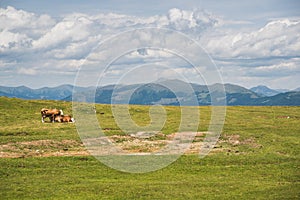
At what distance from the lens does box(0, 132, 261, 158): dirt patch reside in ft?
168

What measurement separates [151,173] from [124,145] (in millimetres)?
15512

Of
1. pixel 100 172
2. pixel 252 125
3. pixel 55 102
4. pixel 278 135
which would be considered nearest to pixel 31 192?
pixel 100 172

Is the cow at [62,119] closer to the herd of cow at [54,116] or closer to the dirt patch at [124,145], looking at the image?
the herd of cow at [54,116]

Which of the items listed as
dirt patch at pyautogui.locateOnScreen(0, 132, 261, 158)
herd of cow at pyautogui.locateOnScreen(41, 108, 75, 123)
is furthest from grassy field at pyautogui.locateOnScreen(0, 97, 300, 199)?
herd of cow at pyautogui.locateOnScreen(41, 108, 75, 123)

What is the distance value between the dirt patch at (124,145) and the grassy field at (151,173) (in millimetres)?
123

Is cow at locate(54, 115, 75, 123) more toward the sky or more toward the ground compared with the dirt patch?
more toward the sky

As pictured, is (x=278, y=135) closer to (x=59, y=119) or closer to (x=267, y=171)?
(x=267, y=171)

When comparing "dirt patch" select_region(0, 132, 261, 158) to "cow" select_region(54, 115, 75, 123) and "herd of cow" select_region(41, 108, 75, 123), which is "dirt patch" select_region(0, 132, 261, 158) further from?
"herd of cow" select_region(41, 108, 75, 123)

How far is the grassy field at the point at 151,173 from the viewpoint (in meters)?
34.1

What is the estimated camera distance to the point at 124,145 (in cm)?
5706

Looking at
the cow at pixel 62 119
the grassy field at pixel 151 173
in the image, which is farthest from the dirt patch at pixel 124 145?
the cow at pixel 62 119

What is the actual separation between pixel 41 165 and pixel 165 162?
13.1m

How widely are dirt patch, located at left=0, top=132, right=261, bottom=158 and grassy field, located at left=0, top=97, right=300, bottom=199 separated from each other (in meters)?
0.12

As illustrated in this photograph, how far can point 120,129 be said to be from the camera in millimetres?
68812
